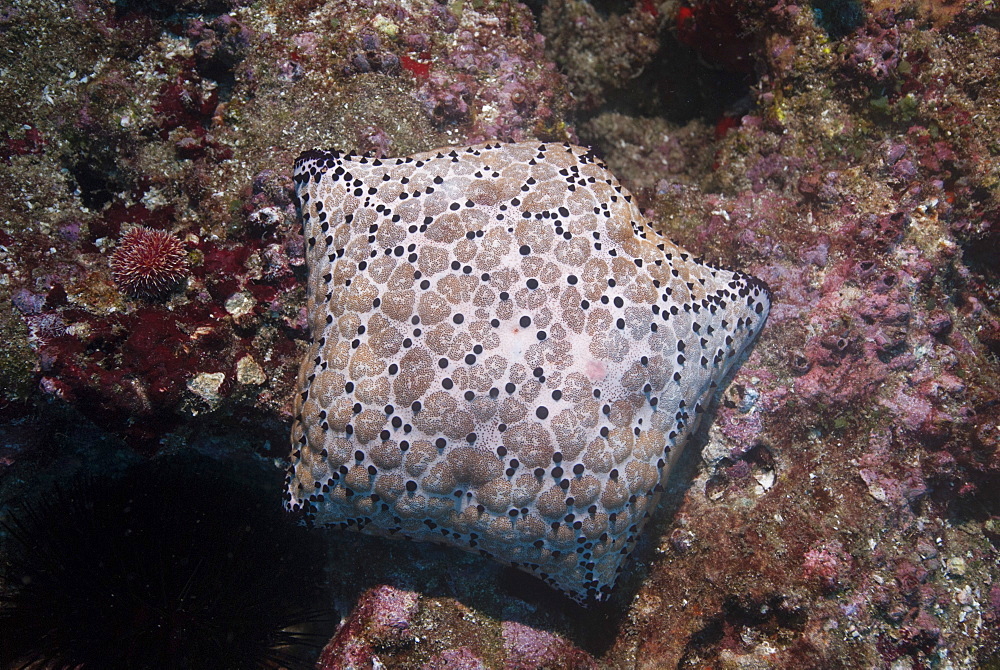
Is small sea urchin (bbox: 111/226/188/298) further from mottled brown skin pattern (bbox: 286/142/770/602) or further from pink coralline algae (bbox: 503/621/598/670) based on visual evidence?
pink coralline algae (bbox: 503/621/598/670)

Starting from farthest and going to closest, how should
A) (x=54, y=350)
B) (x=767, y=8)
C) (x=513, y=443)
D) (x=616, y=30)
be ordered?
(x=616, y=30) < (x=767, y=8) < (x=54, y=350) < (x=513, y=443)

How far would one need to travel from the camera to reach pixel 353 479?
4.11m

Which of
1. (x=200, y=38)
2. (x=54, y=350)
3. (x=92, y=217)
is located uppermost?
(x=200, y=38)

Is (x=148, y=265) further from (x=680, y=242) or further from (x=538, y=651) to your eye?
(x=680, y=242)

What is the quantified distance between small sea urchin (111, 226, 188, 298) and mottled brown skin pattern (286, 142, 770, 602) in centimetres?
120

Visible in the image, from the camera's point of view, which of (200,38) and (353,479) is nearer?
(353,479)

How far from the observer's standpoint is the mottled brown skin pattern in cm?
397

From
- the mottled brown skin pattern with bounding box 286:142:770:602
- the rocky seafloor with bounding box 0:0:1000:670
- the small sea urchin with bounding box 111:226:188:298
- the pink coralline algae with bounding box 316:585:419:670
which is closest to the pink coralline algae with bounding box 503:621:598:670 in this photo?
the rocky seafloor with bounding box 0:0:1000:670

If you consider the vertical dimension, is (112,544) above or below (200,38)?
below

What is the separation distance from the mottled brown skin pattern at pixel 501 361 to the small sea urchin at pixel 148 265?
120cm

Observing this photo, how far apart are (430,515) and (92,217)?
4322 millimetres

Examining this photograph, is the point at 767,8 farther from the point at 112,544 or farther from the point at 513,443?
the point at 112,544

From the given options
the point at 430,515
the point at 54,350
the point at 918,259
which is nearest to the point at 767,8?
the point at 918,259

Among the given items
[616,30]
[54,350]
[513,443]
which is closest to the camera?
[513,443]
